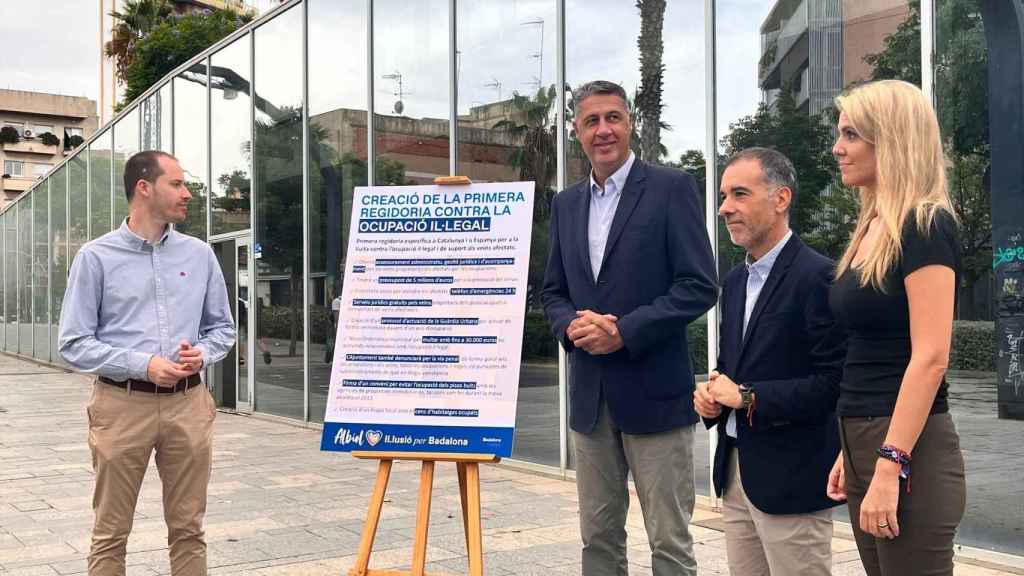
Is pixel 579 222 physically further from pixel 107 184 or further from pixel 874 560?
pixel 107 184

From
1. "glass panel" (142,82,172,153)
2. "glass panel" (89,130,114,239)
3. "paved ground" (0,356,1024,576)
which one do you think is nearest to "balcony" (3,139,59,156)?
"glass panel" (89,130,114,239)

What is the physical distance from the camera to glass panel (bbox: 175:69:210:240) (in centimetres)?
1341

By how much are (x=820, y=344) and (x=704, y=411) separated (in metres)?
0.35

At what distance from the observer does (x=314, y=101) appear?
10875mm

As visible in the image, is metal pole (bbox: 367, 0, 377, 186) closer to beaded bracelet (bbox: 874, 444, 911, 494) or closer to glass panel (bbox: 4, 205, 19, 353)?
beaded bracelet (bbox: 874, 444, 911, 494)

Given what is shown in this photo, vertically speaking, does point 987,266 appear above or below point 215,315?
above

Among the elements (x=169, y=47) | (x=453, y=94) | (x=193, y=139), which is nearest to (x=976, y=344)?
(x=453, y=94)

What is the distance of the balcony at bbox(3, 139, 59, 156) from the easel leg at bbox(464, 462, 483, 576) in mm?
81808

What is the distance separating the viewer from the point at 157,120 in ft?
51.7

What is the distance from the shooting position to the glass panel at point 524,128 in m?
7.57

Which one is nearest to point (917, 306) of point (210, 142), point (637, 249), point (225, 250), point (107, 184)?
point (637, 249)

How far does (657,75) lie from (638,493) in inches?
174

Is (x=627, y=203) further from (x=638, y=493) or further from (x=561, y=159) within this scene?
(x=561, y=159)

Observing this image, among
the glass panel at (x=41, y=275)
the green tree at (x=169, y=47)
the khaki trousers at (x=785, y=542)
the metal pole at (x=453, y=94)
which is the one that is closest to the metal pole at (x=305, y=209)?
the metal pole at (x=453, y=94)
